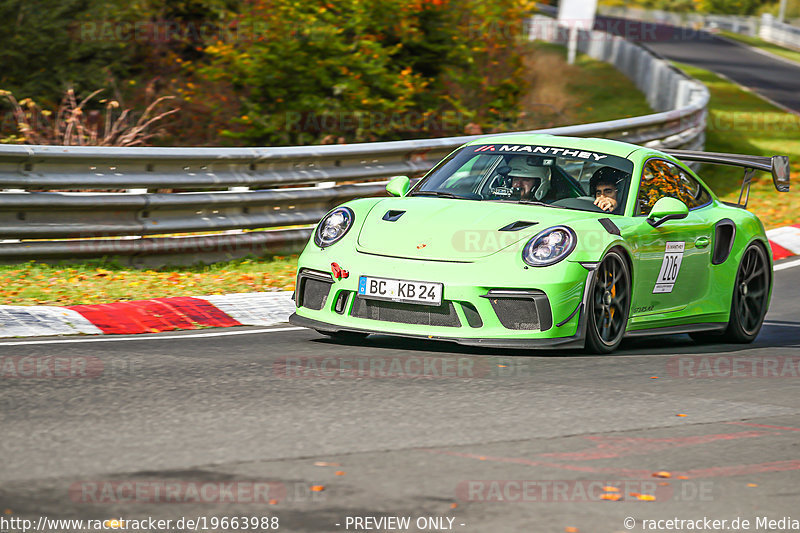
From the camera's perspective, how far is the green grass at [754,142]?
1577 cm

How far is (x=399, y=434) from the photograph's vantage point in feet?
16.6

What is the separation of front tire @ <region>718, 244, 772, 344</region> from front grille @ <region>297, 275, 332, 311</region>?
316cm

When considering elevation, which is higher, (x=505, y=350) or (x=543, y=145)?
(x=543, y=145)

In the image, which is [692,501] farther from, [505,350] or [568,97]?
[568,97]

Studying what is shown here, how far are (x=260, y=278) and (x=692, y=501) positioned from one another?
6084 mm

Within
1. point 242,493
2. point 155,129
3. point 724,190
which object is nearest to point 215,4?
point 155,129

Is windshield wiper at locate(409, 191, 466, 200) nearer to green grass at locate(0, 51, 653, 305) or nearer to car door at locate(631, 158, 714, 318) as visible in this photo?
car door at locate(631, 158, 714, 318)

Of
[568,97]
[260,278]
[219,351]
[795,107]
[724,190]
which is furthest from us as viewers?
[568,97]

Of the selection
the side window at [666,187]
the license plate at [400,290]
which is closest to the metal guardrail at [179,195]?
the license plate at [400,290]

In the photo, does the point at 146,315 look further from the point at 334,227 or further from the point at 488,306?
the point at 488,306

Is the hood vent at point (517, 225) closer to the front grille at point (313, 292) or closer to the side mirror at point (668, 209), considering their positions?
the side mirror at point (668, 209)

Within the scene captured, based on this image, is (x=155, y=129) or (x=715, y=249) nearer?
(x=715, y=249)

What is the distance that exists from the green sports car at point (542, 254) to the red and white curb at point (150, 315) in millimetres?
932

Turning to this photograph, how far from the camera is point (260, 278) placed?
392 inches
